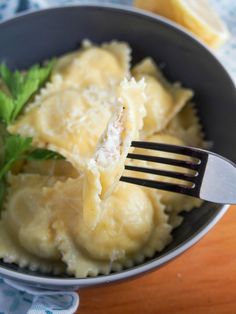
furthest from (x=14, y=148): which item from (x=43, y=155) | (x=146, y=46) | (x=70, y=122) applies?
(x=146, y=46)

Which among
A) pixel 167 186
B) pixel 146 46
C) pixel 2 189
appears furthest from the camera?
pixel 146 46

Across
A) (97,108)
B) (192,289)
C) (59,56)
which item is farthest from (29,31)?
(192,289)

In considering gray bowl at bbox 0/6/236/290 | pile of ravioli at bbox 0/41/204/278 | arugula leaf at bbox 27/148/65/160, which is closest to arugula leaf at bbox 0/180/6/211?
pile of ravioli at bbox 0/41/204/278

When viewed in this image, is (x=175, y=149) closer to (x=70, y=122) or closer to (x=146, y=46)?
(x=70, y=122)

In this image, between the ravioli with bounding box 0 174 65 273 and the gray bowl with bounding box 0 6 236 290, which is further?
the gray bowl with bounding box 0 6 236 290

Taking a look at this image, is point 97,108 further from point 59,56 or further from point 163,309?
point 163,309

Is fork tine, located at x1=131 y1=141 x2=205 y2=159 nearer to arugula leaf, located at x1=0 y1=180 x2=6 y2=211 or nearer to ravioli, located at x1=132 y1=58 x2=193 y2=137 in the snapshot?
ravioli, located at x1=132 y1=58 x2=193 y2=137
